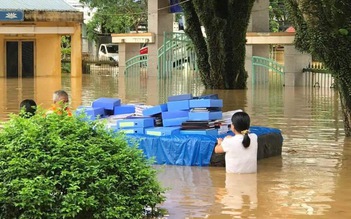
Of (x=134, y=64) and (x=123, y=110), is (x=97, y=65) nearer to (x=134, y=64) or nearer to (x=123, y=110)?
(x=134, y=64)

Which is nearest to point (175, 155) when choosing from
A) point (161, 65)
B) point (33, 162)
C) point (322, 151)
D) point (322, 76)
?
point (322, 151)

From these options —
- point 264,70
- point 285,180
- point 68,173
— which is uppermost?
point 264,70

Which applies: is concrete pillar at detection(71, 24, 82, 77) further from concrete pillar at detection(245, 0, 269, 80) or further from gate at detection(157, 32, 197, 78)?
concrete pillar at detection(245, 0, 269, 80)

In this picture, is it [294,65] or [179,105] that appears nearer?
[179,105]

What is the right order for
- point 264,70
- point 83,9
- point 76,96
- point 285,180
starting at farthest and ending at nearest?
point 83,9 → point 264,70 → point 76,96 → point 285,180

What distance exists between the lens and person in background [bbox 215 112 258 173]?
10.8 meters

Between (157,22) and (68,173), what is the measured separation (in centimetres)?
3461

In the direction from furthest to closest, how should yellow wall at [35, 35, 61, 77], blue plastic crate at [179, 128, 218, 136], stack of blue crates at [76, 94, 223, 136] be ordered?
yellow wall at [35, 35, 61, 77]
stack of blue crates at [76, 94, 223, 136]
blue plastic crate at [179, 128, 218, 136]

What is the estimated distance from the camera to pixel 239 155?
11000 millimetres

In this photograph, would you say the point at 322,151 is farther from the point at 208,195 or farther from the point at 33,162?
the point at 33,162

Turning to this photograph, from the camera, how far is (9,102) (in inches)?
941

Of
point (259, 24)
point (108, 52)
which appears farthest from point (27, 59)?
point (108, 52)

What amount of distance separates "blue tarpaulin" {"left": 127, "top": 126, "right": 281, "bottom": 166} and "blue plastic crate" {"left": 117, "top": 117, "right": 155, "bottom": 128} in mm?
381

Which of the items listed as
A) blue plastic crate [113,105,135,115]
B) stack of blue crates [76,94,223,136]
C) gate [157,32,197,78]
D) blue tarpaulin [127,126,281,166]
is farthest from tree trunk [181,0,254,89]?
blue tarpaulin [127,126,281,166]
